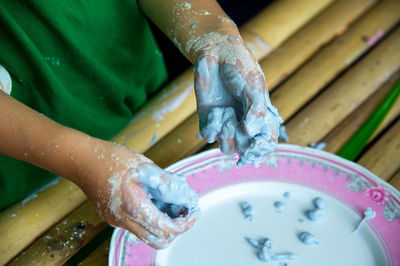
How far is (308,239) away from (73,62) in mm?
589

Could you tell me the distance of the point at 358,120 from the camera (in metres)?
0.96

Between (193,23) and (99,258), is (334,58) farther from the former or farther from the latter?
(99,258)

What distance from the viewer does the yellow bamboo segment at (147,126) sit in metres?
0.81

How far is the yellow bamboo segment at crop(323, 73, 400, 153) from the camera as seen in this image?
36.4 inches

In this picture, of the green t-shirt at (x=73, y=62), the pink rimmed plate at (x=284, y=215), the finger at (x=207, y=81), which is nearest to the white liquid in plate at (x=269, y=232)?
the pink rimmed plate at (x=284, y=215)

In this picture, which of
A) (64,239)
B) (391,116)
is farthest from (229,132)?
(391,116)

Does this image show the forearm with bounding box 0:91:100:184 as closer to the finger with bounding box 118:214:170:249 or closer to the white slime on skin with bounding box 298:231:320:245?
the finger with bounding box 118:214:170:249

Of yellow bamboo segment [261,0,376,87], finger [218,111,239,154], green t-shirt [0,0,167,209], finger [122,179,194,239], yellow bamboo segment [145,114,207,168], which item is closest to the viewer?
finger [122,179,194,239]

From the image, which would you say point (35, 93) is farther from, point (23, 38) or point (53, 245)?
point (53, 245)

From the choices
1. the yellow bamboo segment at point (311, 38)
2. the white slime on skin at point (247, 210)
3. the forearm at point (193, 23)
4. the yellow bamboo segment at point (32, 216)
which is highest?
the forearm at point (193, 23)

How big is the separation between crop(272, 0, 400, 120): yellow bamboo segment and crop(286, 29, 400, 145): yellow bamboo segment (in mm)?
27

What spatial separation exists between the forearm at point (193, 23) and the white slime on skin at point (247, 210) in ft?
0.97

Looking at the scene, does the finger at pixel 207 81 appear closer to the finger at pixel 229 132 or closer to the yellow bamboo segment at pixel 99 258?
the finger at pixel 229 132

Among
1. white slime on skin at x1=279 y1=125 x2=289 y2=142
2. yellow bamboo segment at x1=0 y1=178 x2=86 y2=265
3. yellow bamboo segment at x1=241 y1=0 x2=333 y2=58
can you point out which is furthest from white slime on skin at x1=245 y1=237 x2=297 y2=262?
yellow bamboo segment at x1=241 y1=0 x2=333 y2=58
